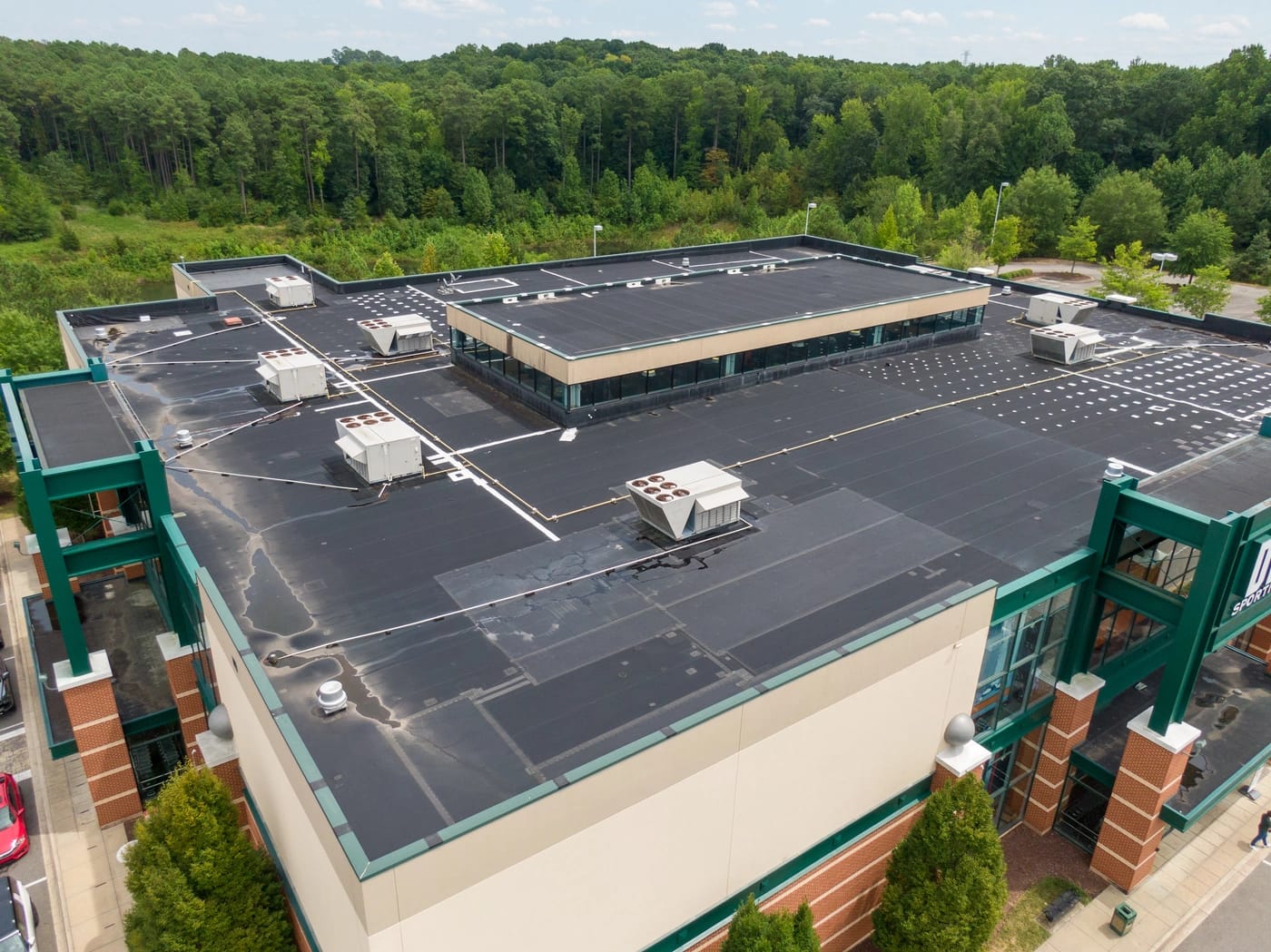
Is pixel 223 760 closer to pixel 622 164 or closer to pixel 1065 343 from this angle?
pixel 1065 343

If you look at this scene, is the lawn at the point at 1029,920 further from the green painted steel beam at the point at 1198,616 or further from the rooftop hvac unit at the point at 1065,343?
the rooftop hvac unit at the point at 1065,343

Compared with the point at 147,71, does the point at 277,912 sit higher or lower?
lower

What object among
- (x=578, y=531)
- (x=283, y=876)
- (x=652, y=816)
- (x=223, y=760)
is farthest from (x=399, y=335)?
(x=652, y=816)

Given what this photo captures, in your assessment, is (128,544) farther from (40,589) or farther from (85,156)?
(85,156)

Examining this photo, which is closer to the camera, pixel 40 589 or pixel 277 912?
pixel 277 912

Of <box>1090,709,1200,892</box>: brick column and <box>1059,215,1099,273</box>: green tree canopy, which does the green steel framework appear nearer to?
<box>1090,709,1200,892</box>: brick column

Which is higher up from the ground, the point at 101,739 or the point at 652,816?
the point at 652,816

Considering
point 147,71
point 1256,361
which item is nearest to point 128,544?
point 1256,361
